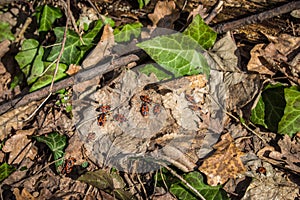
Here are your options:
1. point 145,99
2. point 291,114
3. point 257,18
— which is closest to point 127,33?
point 145,99

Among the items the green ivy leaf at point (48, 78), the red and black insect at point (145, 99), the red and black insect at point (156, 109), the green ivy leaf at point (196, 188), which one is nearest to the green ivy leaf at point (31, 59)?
the green ivy leaf at point (48, 78)

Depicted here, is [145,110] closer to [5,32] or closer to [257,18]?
[257,18]

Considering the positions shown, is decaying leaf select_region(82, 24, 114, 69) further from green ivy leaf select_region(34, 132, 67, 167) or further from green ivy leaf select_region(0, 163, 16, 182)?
green ivy leaf select_region(0, 163, 16, 182)

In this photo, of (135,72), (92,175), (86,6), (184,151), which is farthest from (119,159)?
(86,6)

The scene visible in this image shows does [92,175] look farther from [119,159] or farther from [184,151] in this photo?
[184,151]

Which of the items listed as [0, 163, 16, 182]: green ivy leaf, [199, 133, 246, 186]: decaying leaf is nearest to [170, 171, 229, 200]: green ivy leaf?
[199, 133, 246, 186]: decaying leaf

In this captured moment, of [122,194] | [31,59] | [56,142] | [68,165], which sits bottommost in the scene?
[122,194]
